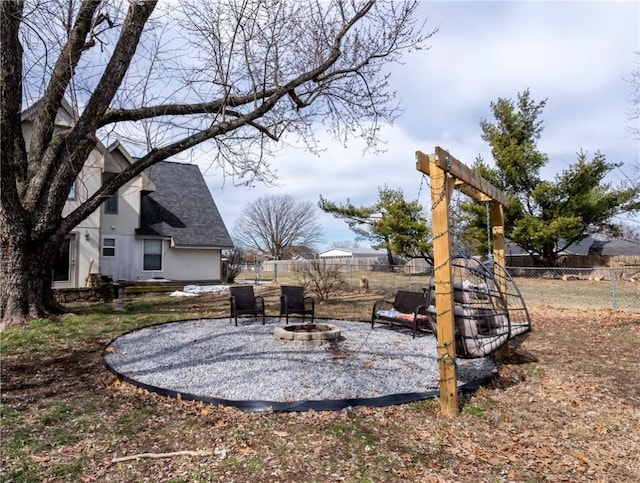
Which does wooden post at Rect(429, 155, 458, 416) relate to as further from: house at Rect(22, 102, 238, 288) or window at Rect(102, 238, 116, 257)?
window at Rect(102, 238, 116, 257)

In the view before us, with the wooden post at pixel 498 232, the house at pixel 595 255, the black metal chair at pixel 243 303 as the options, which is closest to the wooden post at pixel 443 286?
the wooden post at pixel 498 232

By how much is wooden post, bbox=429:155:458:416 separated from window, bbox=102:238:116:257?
52.1ft

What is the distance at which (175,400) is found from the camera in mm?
4195

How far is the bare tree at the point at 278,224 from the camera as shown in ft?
164

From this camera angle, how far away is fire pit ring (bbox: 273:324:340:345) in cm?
645

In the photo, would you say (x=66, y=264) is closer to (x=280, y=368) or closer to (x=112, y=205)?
(x=112, y=205)

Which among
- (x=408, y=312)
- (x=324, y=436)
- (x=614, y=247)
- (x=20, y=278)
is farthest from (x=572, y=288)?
(x=614, y=247)

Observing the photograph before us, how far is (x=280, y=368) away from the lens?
5191 mm

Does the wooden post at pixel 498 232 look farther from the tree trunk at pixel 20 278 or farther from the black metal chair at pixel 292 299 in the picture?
the tree trunk at pixel 20 278

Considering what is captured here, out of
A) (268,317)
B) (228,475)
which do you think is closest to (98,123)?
(268,317)

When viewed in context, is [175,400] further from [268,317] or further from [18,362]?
[268,317]

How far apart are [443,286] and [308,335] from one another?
9.68 feet

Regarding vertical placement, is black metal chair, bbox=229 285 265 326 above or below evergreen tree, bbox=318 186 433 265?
below

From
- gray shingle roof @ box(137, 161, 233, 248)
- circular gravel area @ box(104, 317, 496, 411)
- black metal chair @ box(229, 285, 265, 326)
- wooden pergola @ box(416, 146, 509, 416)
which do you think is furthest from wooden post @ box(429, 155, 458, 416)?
gray shingle roof @ box(137, 161, 233, 248)
